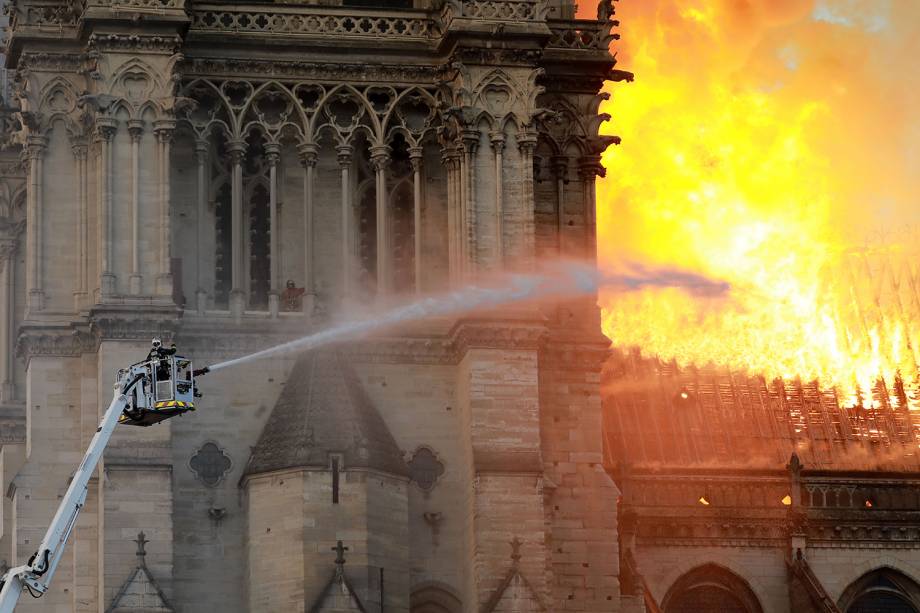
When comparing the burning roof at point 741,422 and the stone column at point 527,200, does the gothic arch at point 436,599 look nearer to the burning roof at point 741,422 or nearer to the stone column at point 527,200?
the stone column at point 527,200

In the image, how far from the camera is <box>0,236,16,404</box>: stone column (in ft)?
251

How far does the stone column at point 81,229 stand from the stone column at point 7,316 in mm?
9448

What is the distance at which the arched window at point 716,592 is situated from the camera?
264 ft

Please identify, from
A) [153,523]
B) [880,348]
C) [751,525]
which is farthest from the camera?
[880,348]

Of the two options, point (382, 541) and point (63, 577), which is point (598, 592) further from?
point (63, 577)

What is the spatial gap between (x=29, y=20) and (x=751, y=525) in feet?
81.0

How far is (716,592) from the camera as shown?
8094 cm

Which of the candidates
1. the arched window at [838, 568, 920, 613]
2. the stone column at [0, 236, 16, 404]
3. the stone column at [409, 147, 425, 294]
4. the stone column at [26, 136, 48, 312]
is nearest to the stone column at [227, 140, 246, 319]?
the stone column at [409, 147, 425, 294]

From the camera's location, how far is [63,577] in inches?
2625

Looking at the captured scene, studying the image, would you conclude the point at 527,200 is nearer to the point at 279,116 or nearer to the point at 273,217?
the point at 273,217

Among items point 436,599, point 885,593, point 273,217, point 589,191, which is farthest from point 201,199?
point 885,593

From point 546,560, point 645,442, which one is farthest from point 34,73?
point 645,442

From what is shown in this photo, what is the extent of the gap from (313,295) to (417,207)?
315 cm

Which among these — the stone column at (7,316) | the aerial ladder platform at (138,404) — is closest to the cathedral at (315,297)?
the stone column at (7,316)
